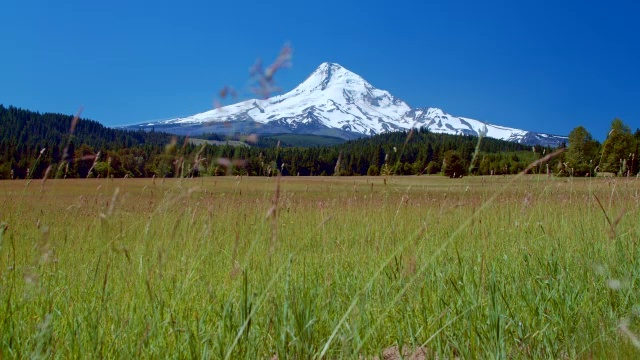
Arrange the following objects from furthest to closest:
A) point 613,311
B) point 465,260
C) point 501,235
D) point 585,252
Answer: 1. point 501,235
2. point 585,252
3. point 465,260
4. point 613,311

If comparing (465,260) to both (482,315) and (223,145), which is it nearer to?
(482,315)

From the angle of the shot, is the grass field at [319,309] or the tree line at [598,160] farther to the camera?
the tree line at [598,160]

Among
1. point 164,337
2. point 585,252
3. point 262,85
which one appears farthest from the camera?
point 585,252

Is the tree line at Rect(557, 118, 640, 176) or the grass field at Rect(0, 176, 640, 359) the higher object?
the tree line at Rect(557, 118, 640, 176)

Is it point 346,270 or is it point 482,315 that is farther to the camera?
point 346,270

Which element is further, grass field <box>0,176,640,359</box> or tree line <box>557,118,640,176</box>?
tree line <box>557,118,640,176</box>

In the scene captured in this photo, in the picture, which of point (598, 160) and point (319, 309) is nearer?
point (319, 309)

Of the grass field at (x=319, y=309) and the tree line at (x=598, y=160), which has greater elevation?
the tree line at (x=598, y=160)

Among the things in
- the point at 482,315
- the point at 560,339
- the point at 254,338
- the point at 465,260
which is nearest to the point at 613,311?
the point at 560,339

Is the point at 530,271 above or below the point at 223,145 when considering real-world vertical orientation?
below

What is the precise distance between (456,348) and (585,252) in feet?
8.49

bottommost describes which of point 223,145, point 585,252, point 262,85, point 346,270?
point 346,270

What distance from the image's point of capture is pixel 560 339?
2.68 metres

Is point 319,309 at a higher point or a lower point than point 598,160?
lower
